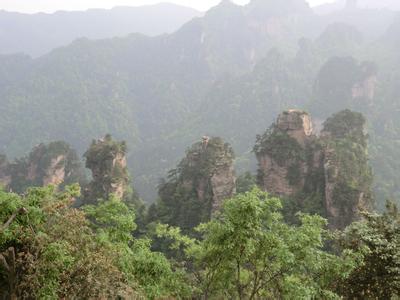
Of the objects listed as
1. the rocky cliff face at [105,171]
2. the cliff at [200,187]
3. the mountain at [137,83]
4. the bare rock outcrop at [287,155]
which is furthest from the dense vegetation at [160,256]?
the mountain at [137,83]

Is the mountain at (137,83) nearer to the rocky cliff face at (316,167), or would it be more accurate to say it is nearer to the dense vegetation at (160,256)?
the rocky cliff face at (316,167)

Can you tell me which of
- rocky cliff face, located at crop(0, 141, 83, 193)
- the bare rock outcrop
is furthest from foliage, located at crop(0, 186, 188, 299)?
rocky cliff face, located at crop(0, 141, 83, 193)

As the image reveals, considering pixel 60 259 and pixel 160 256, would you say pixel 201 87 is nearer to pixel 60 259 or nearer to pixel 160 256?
pixel 160 256

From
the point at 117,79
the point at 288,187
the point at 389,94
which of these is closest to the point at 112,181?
the point at 288,187

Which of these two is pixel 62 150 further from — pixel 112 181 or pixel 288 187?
pixel 288 187

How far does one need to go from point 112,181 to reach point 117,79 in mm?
135926

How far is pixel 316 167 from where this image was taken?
40.3m

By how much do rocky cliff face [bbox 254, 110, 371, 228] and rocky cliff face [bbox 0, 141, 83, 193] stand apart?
101 ft

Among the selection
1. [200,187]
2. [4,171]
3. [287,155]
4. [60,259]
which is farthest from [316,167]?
[4,171]

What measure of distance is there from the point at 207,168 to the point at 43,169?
1144 inches

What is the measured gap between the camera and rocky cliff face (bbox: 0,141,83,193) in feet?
197

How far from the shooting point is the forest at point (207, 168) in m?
11.9

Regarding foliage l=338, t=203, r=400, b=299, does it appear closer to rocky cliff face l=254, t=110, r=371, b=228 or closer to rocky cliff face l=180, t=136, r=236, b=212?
rocky cliff face l=254, t=110, r=371, b=228

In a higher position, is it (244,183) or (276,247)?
(276,247)
